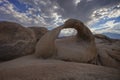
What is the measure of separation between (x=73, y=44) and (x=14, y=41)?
55.9 inches

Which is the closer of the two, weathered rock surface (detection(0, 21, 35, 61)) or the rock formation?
the rock formation

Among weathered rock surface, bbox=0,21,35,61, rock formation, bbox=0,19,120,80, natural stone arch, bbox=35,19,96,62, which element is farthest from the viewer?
weathered rock surface, bbox=0,21,35,61

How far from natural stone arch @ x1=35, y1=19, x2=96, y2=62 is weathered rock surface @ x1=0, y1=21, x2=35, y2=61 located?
454mm

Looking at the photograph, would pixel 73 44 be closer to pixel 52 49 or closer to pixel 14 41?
pixel 52 49

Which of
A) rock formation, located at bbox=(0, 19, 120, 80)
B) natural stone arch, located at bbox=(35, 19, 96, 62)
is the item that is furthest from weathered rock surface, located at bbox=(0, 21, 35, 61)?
natural stone arch, located at bbox=(35, 19, 96, 62)

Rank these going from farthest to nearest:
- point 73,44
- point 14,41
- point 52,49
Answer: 1. point 73,44
2. point 14,41
3. point 52,49

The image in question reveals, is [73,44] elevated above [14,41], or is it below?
below

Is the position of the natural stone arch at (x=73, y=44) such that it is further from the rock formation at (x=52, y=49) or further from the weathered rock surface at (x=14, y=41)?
the weathered rock surface at (x=14, y=41)

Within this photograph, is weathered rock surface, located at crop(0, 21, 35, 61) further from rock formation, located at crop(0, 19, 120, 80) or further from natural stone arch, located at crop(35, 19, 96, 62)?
natural stone arch, located at crop(35, 19, 96, 62)

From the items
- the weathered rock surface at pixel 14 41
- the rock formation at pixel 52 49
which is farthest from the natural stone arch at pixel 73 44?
the weathered rock surface at pixel 14 41

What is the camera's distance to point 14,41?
3.33 meters

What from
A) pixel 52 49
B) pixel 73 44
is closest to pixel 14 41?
pixel 52 49

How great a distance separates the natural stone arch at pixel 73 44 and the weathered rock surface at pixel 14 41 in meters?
0.45

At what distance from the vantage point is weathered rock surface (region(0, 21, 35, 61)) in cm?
324
